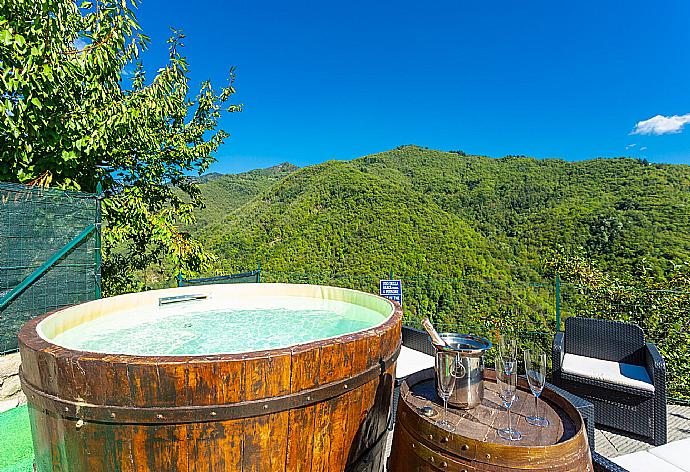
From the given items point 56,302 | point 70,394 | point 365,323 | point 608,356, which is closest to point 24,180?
point 56,302

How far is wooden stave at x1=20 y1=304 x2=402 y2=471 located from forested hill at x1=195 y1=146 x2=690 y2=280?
33.4 ft

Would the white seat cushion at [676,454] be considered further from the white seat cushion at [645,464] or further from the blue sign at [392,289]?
the blue sign at [392,289]

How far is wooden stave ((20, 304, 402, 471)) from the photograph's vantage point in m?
1.32

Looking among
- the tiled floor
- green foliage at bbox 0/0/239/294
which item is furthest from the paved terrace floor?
green foliage at bbox 0/0/239/294

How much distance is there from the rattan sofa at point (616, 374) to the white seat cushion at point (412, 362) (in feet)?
4.34

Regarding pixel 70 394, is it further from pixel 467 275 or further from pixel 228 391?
pixel 467 275

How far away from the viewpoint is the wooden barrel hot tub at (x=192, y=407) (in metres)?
1.31

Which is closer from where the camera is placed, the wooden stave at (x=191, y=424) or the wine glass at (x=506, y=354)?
the wooden stave at (x=191, y=424)

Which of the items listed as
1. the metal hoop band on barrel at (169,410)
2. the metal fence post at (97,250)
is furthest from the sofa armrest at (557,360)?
the metal fence post at (97,250)

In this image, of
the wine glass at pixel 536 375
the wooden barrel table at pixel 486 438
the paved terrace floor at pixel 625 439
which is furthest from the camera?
the paved terrace floor at pixel 625 439

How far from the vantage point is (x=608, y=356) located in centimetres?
328

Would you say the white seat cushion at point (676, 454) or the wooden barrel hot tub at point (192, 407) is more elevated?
the wooden barrel hot tub at point (192, 407)

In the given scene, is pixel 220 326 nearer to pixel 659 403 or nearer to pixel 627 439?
pixel 627 439

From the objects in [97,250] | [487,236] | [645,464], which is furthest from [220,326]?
[487,236]
